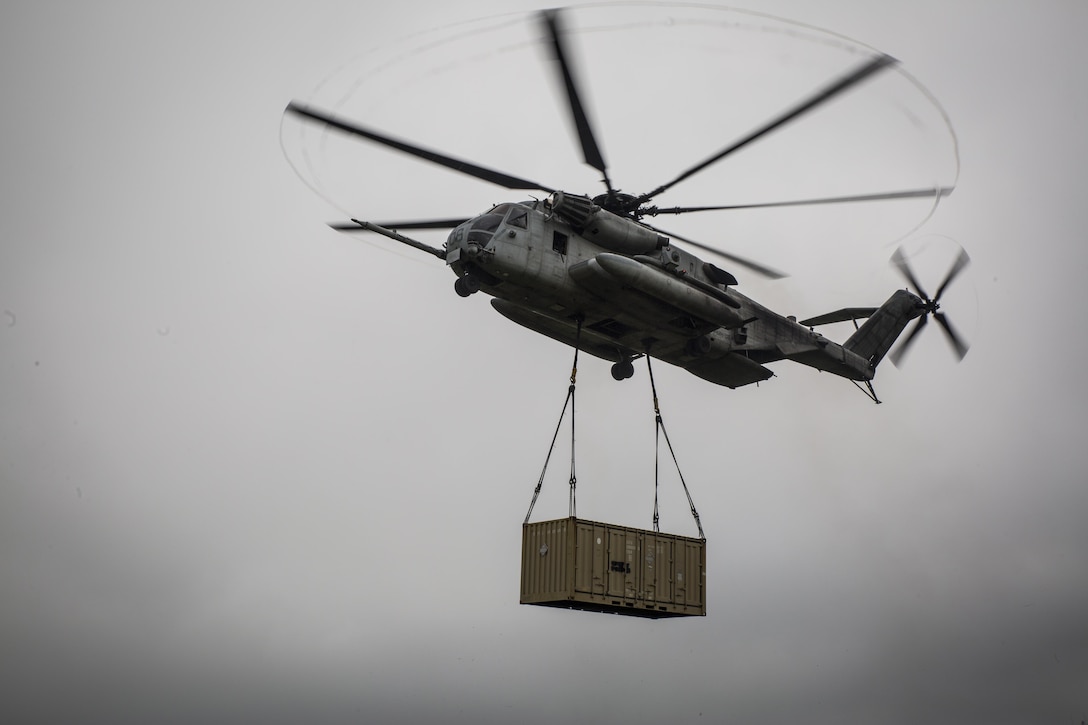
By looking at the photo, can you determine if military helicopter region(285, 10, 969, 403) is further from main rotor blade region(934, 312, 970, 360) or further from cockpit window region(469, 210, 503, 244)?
main rotor blade region(934, 312, 970, 360)

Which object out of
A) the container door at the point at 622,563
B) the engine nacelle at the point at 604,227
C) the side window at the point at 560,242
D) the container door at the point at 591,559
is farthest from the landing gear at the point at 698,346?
the container door at the point at 591,559

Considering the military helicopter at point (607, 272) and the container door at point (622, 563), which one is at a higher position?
the military helicopter at point (607, 272)

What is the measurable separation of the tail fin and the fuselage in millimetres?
4060

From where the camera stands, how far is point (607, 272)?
67.6 ft

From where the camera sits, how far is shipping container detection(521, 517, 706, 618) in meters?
21.1

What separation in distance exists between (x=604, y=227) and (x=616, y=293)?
143 centimetres

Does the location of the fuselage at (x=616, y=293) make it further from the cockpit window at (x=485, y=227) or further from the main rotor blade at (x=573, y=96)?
the main rotor blade at (x=573, y=96)

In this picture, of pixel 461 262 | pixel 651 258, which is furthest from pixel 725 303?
pixel 461 262

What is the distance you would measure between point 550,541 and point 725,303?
20.8 feet

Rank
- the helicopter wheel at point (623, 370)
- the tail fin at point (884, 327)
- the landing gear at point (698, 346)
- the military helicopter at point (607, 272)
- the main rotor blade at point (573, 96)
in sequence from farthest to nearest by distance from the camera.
A: the tail fin at point (884, 327)
the helicopter wheel at point (623, 370)
the landing gear at point (698, 346)
the military helicopter at point (607, 272)
the main rotor blade at point (573, 96)

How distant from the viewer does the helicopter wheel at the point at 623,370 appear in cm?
A: 2473

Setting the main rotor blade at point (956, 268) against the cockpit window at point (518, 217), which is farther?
the main rotor blade at point (956, 268)

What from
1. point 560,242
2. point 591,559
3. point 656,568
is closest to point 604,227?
point 560,242

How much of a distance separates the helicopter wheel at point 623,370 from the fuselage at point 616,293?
86 mm
